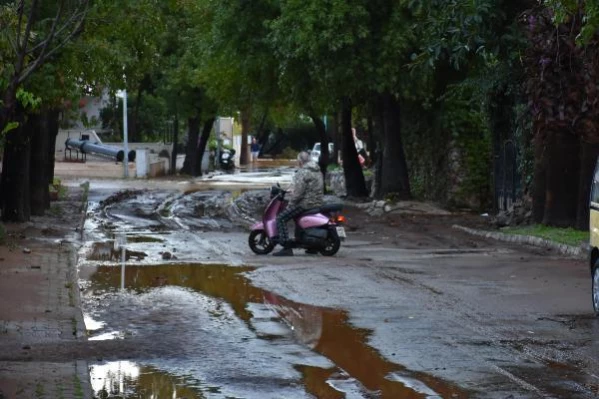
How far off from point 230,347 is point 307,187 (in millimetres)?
8645

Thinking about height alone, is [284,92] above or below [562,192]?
above

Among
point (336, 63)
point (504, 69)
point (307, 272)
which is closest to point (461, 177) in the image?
point (336, 63)

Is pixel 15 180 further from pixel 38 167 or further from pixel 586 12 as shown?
pixel 586 12

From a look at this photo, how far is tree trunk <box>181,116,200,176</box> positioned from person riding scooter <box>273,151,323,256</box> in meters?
39.6

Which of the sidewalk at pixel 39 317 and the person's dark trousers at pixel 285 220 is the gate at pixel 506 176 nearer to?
the person's dark trousers at pixel 285 220

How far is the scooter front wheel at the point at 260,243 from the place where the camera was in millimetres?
20209

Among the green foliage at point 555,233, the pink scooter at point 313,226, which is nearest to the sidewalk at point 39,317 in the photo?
the pink scooter at point 313,226

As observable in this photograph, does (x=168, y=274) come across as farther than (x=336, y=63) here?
No

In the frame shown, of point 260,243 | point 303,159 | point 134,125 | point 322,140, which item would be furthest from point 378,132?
point 134,125

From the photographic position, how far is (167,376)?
9719mm

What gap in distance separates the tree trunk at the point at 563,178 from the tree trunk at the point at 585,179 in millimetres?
549

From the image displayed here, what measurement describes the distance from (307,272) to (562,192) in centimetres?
862

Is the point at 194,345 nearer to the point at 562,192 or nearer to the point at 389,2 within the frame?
the point at 562,192

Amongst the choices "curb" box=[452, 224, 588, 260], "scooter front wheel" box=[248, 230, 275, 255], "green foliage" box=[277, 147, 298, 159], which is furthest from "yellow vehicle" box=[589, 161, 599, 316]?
"green foliage" box=[277, 147, 298, 159]
